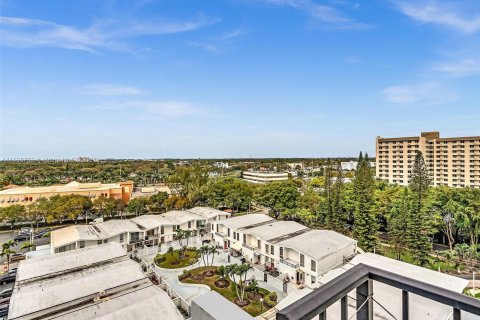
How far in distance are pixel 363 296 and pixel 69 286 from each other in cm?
1532

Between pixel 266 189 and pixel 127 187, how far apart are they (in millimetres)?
21086

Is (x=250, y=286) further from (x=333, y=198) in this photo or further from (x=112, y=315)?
(x=333, y=198)

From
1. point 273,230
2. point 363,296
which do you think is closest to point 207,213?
point 273,230

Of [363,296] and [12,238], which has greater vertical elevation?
[363,296]

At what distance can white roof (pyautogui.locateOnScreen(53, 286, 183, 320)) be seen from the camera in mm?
10703

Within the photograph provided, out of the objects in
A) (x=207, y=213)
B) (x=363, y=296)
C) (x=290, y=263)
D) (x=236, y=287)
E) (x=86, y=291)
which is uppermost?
(x=363, y=296)

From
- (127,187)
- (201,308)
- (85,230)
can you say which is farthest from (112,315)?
(127,187)

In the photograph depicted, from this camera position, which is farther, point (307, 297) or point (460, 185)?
point (460, 185)

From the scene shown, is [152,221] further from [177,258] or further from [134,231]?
[177,258]

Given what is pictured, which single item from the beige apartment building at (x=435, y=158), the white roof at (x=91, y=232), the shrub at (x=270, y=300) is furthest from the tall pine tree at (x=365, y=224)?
the beige apartment building at (x=435, y=158)

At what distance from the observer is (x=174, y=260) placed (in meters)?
20.7

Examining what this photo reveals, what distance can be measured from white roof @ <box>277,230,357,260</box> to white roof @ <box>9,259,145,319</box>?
916 centimetres

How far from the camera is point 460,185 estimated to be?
4325 centimetres

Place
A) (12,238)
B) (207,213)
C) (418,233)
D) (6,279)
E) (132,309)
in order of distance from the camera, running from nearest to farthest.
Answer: (132,309) < (6,279) < (418,233) < (12,238) < (207,213)
